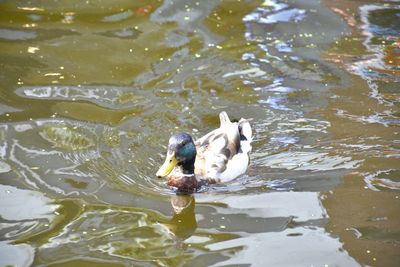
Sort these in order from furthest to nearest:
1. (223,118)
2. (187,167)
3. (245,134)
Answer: (223,118)
(245,134)
(187,167)

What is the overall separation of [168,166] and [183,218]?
73 cm

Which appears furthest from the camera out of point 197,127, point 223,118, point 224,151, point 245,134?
point 197,127

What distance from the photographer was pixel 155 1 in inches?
493

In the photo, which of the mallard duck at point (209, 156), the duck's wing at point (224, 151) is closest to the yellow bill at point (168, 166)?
the mallard duck at point (209, 156)

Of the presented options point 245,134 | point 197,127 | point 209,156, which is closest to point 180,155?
point 209,156

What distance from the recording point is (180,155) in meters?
7.76

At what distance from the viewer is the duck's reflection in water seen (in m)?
6.78

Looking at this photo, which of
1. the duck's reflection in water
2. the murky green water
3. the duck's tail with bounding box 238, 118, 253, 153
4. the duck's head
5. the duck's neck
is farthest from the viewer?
the duck's tail with bounding box 238, 118, 253, 153

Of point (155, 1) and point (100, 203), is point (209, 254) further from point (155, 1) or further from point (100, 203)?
point (155, 1)

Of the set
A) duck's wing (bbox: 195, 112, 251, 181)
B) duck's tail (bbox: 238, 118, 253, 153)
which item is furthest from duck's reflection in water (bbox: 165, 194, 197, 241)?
duck's tail (bbox: 238, 118, 253, 153)

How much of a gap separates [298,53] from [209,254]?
510 cm

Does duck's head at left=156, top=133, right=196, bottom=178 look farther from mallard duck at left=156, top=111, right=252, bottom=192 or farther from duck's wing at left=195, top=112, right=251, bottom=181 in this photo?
duck's wing at left=195, top=112, right=251, bottom=181

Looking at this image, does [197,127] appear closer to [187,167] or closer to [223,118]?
[223,118]

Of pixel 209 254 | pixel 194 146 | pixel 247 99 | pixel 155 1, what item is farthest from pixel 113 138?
pixel 155 1
